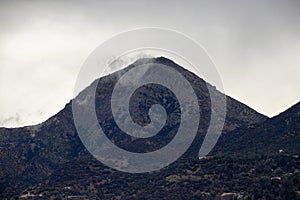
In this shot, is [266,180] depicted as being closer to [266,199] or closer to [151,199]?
[266,199]

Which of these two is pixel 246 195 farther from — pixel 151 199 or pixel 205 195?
pixel 151 199

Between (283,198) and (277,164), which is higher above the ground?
(277,164)

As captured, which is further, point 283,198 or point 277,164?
point 277,164

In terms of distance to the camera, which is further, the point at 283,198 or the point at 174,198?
the point at 174,198

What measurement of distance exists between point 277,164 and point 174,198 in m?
33.5

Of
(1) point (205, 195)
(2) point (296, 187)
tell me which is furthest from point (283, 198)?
(1) point (205, 195)

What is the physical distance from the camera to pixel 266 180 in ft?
617

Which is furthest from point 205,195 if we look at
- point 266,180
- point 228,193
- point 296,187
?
point 296,187

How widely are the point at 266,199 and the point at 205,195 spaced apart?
79.6 feet

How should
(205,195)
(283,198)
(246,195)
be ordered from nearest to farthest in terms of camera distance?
1. (283,198)
2. (246,195)
3. (205,195)

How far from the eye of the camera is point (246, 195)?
7141 inches

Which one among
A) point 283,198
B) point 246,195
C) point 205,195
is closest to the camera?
point 283,198

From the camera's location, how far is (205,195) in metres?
194

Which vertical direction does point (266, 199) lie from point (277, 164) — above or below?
below
